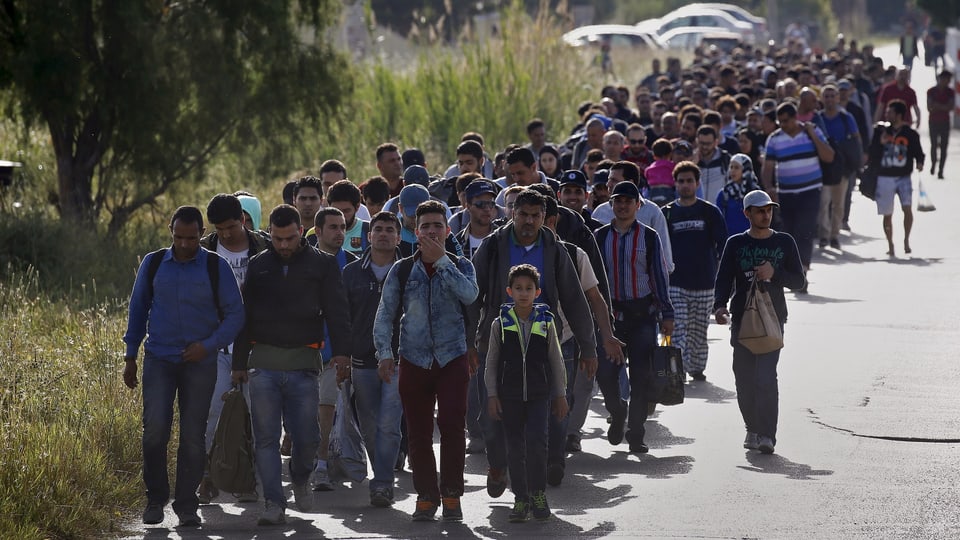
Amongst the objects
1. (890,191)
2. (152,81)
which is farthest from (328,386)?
(890,191)

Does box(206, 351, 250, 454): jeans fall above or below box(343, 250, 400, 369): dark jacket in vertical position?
below

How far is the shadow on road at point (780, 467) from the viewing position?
10008mm

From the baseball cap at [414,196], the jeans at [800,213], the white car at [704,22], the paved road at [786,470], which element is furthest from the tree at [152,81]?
the white car at [704,22]

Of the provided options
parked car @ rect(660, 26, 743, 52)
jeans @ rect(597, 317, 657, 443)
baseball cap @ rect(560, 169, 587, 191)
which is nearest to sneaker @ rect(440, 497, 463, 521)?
jeans @ rect(597, 317, 657, 443)

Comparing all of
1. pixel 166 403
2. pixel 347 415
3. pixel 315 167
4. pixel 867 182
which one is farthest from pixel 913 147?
pixel 166 403

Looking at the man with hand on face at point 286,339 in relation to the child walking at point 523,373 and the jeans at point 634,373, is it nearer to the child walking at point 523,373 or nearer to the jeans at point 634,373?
the child walking at point 523,373

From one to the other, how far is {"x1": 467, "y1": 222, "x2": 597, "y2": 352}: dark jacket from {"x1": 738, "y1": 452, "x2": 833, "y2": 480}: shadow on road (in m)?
1.38

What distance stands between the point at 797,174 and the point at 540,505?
33.2 feet

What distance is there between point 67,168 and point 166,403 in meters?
11.7

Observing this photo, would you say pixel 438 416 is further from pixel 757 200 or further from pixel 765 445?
pixel 757 200

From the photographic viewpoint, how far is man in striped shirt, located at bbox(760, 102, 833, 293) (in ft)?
60.3

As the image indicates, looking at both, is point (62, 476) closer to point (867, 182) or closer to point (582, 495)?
point (582, 495)

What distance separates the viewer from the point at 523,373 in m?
9.10

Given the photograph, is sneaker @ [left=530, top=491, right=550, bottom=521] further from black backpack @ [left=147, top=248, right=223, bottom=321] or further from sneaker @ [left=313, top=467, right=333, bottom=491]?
black backpack @ [left=147, top=248, right=223, bottom=321]
